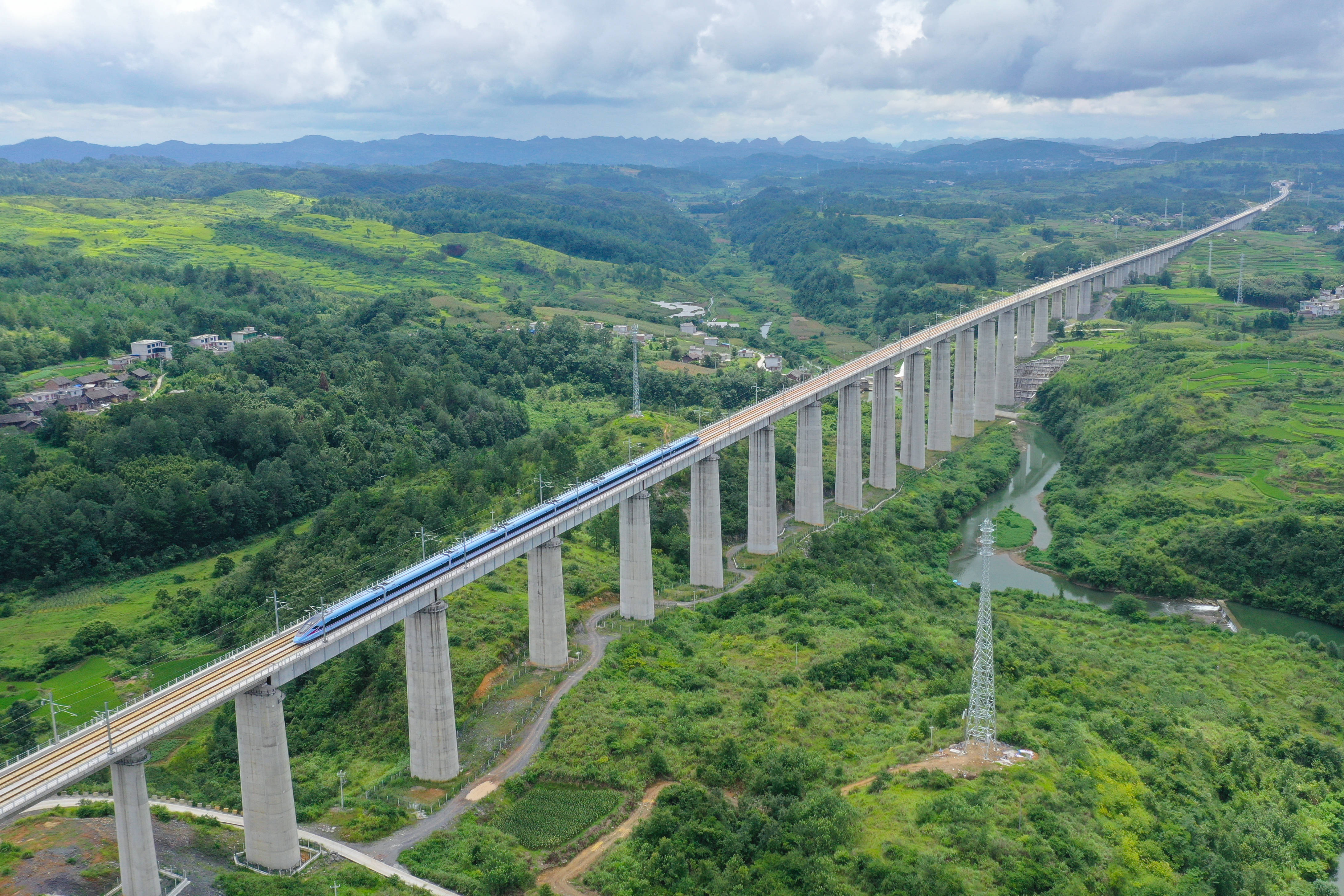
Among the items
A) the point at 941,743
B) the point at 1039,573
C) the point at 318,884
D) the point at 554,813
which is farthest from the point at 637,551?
the point at 1039,573

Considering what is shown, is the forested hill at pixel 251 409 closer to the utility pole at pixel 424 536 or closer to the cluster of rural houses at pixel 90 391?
the cluster of rural houses at pixel 90 391

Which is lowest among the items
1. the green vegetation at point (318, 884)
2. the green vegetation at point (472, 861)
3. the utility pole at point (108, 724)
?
the green vegetation at point (472, 861)

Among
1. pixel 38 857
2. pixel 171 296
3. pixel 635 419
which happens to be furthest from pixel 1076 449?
pixel 171 296

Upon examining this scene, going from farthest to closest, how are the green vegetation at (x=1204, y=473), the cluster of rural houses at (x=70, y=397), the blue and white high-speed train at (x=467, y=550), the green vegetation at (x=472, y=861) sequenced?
the cluster of rural houses at (x=70, y=397)
the green vegetation at (x=1204, y=473)
the blue and white high-speed train at (x=467, y=550)
the green vegetation at (x=472, y=861)

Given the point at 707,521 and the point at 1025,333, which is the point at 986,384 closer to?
the point at 1025,333

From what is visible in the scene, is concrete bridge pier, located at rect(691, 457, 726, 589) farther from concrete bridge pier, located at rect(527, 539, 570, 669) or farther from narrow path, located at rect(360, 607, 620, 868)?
concrete bridge pier, located at rect(527, 539, 570, 669)

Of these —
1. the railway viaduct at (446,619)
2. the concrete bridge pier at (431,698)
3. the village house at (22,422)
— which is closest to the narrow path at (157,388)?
the village house at (22,422)

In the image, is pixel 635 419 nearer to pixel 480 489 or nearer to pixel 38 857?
pixel 480 489

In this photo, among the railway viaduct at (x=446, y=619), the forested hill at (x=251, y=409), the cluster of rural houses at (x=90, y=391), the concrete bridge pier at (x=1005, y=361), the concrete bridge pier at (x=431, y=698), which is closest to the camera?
the railway viaduct at (x=446, y=619)
